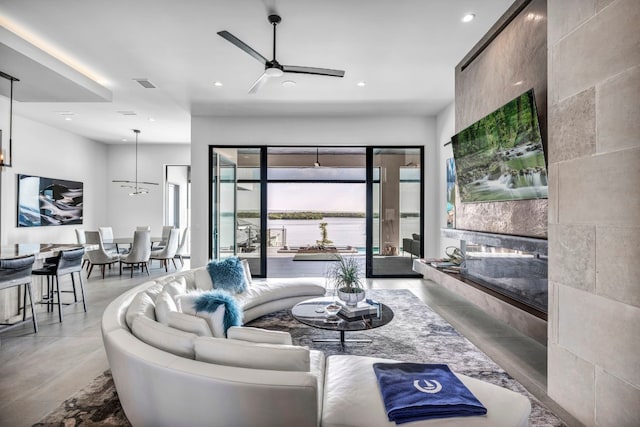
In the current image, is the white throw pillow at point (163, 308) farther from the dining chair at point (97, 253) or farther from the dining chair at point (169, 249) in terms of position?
the dining chair at point (169, 249)

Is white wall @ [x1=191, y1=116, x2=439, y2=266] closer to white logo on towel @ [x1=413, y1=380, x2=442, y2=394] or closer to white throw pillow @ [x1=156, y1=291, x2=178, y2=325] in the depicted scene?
white throw pillow @ [x1=156, y1=291, x2=178, y2=325]

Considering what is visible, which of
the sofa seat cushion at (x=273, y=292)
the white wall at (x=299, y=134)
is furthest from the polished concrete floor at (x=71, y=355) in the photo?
the white wall at (x=299, y=134)

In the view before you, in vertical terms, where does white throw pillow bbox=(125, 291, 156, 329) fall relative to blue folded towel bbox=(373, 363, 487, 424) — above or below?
above

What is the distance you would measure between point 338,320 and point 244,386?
5.33ft

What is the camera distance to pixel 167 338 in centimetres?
172

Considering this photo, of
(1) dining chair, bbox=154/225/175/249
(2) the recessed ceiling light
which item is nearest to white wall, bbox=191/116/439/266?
(1) dining chair, bbox=154/225/175/249

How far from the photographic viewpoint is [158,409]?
1506mm

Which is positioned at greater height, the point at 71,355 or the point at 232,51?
the point at 232,51

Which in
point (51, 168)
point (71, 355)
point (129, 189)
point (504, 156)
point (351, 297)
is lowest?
point (71, 355)

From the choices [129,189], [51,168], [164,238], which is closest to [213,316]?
[164,238]

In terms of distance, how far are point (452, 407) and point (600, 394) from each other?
99 cm

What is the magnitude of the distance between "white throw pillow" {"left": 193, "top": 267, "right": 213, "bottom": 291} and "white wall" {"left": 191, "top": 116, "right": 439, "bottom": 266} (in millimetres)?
2798

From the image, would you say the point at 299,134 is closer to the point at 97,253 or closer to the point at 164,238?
the point at 164,238

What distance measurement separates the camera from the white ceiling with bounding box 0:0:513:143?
305 centimetres
